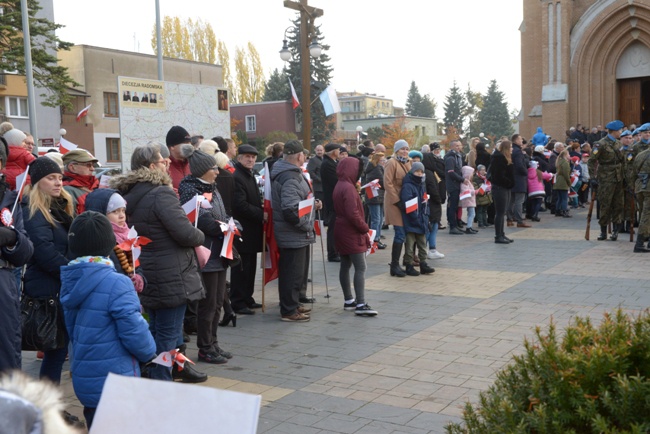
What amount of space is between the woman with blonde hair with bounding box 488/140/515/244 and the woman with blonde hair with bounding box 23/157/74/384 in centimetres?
1060

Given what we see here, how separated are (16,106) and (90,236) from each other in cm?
4777

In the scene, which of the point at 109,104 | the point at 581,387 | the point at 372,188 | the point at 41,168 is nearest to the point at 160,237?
the point at 41,168

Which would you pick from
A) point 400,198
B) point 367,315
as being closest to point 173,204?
point 367,315

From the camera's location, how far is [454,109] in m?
110

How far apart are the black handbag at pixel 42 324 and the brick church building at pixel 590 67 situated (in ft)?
101

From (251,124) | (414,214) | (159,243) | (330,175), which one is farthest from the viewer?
(251,124)

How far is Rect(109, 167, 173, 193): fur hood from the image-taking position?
229 inches

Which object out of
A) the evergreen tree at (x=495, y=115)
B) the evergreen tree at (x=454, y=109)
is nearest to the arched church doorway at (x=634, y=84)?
the evergreen tree at (x=495, y=115)

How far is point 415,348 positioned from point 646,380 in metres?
4.83

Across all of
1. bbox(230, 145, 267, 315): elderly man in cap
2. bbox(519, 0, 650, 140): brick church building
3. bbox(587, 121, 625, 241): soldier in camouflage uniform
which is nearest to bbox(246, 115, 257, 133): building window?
bbox(519, 0, 650, 140): brick church building

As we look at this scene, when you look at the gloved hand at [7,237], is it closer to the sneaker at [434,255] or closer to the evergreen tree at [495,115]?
the sneaker at [434,255]

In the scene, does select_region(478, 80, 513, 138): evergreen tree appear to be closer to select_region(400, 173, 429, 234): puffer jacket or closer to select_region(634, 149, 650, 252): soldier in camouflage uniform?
select_region(634, 149, 650, 252): soldier in camouflage uniform

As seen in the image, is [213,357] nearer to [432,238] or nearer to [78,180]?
[78,180]

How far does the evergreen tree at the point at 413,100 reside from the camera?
442 ft
